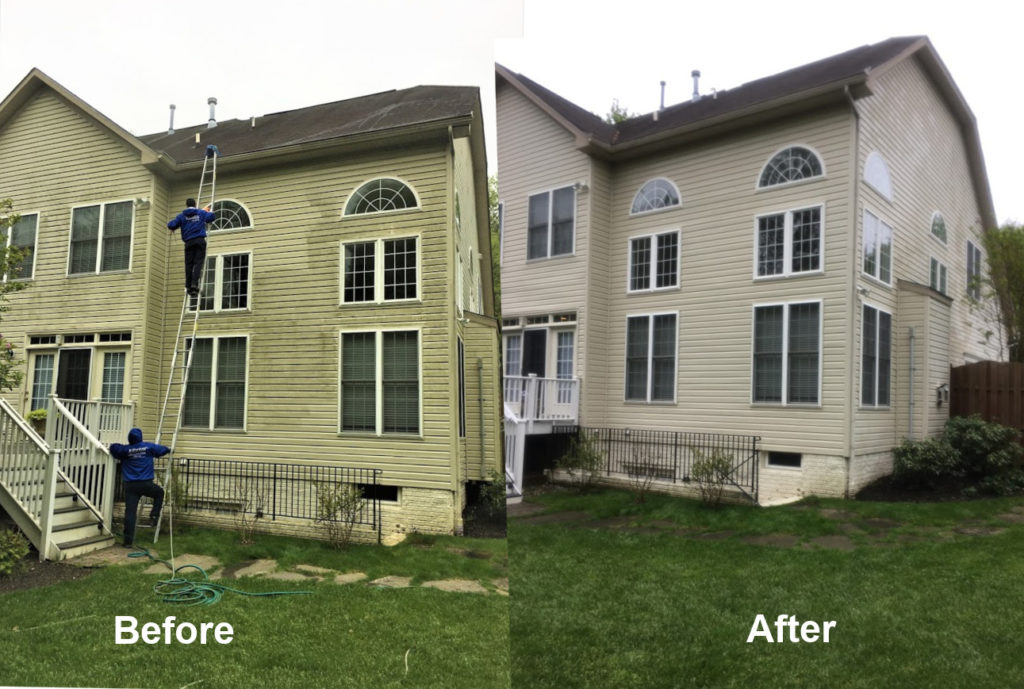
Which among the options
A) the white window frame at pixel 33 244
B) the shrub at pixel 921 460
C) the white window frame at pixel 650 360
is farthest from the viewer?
the white window frame at pixel 33 244

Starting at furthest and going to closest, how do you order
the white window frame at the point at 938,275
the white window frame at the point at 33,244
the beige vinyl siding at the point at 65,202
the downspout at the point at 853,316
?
the white window frame at the point at 33,244 → the beige vinyl siding at the point at 65,202 → the white window frame at the point at 938,275 → the downspout at the point at 853,316

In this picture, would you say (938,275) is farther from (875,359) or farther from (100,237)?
(100,237)

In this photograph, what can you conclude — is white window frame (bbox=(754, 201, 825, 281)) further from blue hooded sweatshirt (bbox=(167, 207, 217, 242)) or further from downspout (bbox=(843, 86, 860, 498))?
blue hooded sweatshirt (bbox=(167, 207, 217, 242))

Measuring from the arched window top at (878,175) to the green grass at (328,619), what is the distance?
7.33 feet

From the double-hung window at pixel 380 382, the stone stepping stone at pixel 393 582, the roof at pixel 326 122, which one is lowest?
the stone stepping stone at pixel 393 582

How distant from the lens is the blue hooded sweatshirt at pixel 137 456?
11.7ft

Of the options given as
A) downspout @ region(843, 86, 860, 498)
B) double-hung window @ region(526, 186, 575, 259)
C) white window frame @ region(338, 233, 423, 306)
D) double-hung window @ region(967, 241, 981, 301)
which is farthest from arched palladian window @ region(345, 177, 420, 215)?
double-hung window @ region(967, 241, 981, 301)

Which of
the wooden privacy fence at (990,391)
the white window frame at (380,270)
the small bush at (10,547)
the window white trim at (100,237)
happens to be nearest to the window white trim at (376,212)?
the white window frame at (380,270)

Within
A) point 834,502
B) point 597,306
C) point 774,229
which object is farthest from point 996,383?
point 597,306

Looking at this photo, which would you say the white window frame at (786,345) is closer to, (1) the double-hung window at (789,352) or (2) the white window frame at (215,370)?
(1) the double-hung window at (789,352)

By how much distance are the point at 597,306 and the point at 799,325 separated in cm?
86

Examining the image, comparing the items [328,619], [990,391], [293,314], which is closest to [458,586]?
[328,619]

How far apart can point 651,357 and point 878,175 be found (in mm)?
1226

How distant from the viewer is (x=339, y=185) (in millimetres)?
3531
